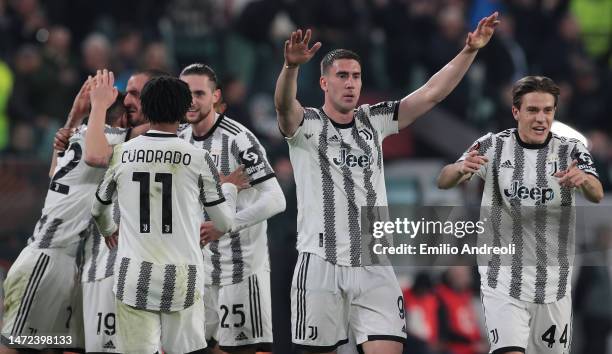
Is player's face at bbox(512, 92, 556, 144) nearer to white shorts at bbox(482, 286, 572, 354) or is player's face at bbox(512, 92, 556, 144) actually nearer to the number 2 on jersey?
white shorts at bbox(482, 286, 572, 354)

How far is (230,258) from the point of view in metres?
9.94

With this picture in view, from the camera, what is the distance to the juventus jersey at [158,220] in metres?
8.09

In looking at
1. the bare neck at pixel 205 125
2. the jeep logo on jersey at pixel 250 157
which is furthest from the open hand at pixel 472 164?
the bare neck at pixel 205 125

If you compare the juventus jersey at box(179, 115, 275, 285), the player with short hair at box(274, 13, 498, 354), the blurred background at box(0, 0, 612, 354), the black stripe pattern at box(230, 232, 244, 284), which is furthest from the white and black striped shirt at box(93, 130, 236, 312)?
the blurred background at box(0, 0, 612, 354)

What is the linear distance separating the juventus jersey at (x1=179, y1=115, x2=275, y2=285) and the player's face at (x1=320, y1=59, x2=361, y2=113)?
82cm

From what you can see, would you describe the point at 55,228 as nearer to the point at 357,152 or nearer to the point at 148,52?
the point at 357,152

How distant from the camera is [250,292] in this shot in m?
9.95

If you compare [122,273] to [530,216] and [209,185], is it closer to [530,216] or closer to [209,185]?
[209,185]

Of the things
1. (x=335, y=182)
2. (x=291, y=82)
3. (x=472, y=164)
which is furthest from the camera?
(x=335, y=182)

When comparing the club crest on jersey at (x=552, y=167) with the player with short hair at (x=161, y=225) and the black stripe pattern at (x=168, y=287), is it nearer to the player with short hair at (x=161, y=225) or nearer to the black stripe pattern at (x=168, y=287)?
the player with short hair at (x=161, y=225)

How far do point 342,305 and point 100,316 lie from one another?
69.9 inches

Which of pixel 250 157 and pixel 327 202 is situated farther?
pixel 250 157

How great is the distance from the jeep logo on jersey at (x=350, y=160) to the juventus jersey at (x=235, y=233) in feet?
2.41

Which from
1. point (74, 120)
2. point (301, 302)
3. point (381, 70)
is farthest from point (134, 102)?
point (381, 70)
